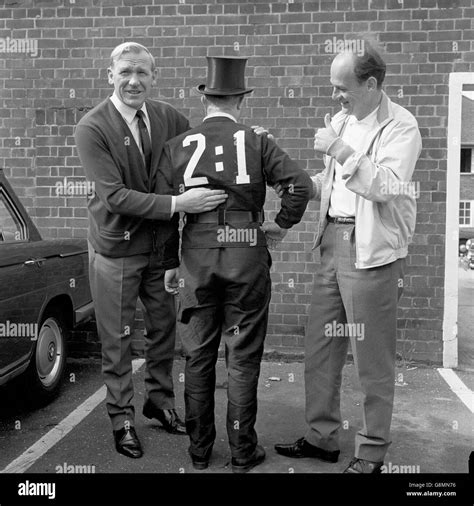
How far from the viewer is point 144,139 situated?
3.96 metres

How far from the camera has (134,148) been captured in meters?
3.90

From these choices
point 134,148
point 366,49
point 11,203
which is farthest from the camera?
point 11,203

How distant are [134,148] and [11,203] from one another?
1227 millimetres

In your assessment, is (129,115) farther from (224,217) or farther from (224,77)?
(224,217)

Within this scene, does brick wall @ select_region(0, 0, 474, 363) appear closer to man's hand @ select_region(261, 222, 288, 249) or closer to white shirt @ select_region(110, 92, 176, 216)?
white shirt @ select_region(110, 92, 176, 216)

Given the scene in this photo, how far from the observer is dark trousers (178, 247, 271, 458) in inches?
137

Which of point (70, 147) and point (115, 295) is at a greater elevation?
point (70, 147)

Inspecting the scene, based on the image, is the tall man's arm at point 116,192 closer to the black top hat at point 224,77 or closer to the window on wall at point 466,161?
the black top hat at point 224,77

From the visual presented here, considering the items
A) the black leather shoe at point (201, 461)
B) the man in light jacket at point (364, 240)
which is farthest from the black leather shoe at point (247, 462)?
the man in light jacket at point (364, 240)

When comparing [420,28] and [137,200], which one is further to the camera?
[420,28]

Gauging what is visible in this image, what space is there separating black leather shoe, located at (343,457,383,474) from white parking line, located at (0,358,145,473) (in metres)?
1.85

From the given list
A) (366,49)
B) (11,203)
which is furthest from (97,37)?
(366,49)
